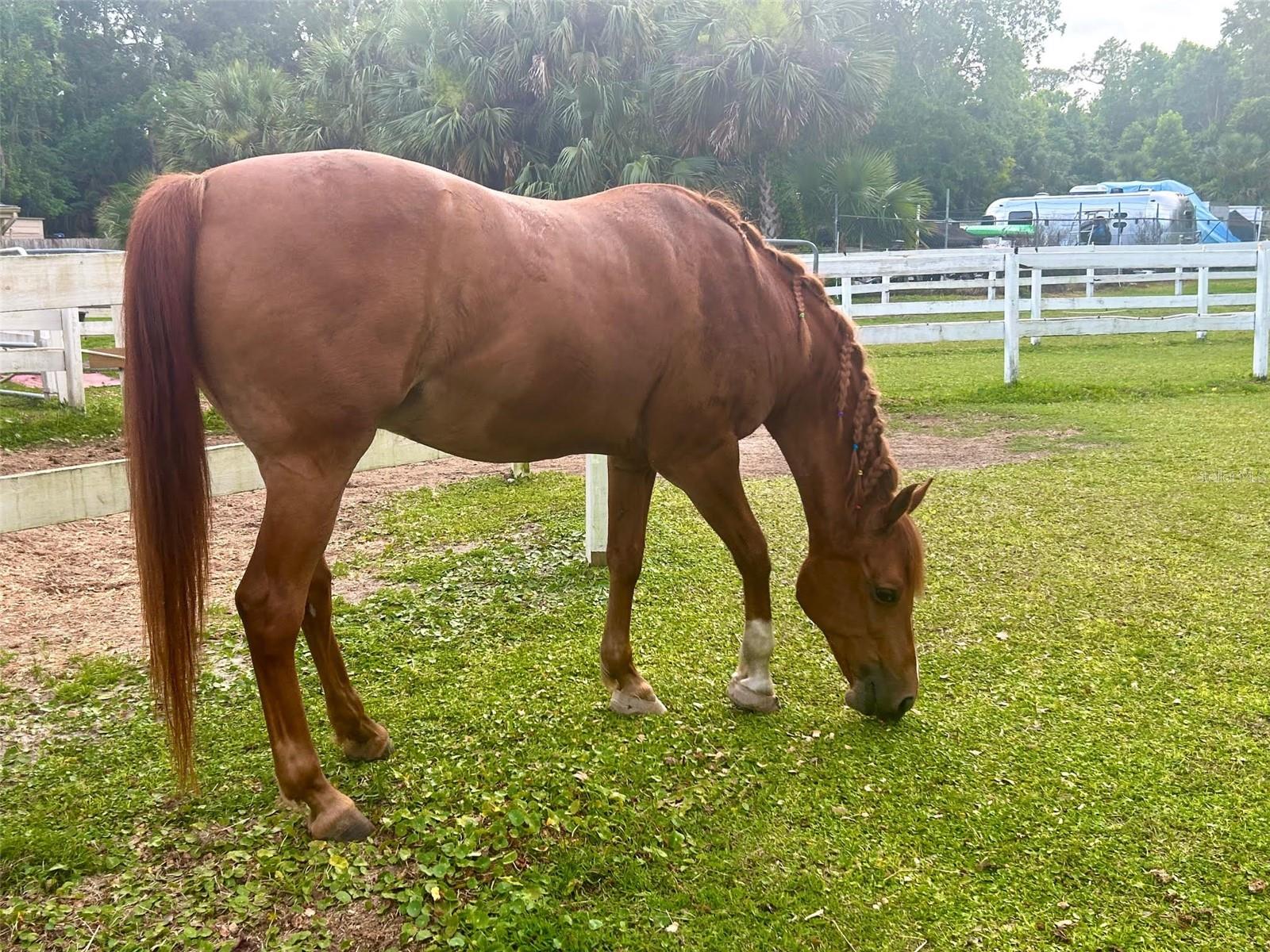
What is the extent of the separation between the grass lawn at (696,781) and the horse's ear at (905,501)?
0.73m

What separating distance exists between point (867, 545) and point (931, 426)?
5.72 meters

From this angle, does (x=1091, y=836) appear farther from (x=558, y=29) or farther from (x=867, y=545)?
(x=558, y=29)

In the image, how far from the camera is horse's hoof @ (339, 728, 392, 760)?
8.73ft

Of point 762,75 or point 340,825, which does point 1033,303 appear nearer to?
point 762,75

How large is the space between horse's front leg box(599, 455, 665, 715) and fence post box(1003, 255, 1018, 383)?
779 centimetres

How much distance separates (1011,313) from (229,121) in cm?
2032

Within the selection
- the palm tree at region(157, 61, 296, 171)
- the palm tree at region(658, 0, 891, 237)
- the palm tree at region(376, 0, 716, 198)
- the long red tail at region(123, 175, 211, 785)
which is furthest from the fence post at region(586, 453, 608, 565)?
the palm tree at region(157, 61, 296, 171)

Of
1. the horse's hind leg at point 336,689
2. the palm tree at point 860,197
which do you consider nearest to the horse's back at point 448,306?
the horse's hind leg at point 336,689

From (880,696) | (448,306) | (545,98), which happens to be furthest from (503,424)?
(545,98)

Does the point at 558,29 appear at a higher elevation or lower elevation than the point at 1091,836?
higher

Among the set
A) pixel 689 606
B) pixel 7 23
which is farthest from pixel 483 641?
pixel 7 23

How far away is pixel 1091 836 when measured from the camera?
2.31m

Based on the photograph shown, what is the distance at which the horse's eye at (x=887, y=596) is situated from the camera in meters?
2.90

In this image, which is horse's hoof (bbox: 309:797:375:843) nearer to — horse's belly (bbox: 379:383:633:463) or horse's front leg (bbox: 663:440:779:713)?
horse's belly (bbox: 379:383:633:463)
